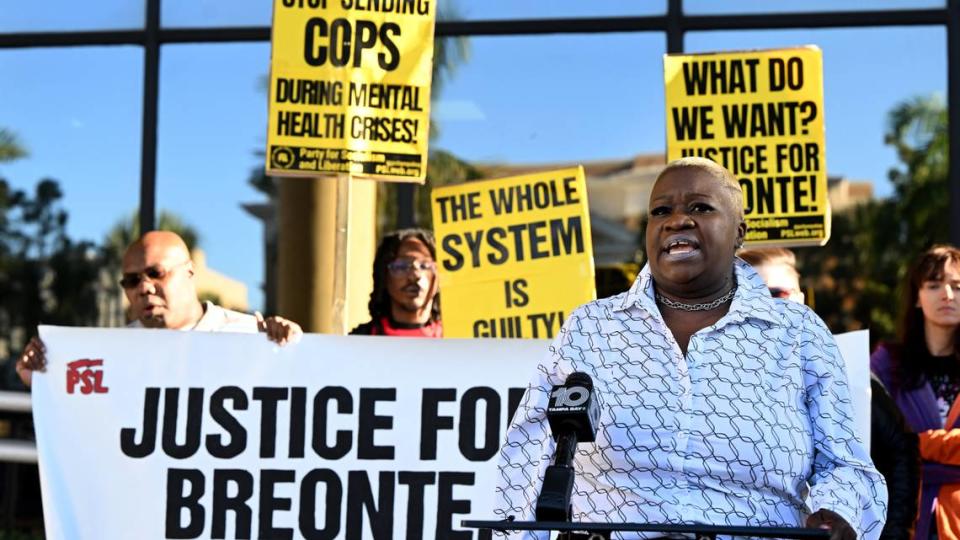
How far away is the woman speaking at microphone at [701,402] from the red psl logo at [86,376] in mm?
2481

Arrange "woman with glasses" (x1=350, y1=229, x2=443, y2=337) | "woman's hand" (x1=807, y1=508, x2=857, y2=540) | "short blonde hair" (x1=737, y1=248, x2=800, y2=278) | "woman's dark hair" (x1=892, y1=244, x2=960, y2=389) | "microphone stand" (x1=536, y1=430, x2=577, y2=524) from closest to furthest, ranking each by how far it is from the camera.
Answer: "microphone stand" (x1=536, y1=430, x2=577, y2=524) → "woman's hand" (x1=807, y1=508, x2=857, y2=540) → "short blonde hair" (x1=737, y1=248, x2=800, y2=278) → "woman's dark hair" (x1=892, y1=244, x2=960, y2=389) → "woman with glasses" (x1=350, y1=229, x2=443, y2=337)

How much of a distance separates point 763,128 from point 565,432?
3.14m

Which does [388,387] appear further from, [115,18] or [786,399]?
[115,18]

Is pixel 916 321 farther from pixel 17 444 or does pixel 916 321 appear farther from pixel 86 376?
pixel 17 444

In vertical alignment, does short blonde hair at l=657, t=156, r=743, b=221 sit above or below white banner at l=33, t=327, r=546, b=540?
above

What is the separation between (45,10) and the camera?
806 cm

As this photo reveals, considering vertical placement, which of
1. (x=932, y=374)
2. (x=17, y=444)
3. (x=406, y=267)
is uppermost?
(x=406, y=267)

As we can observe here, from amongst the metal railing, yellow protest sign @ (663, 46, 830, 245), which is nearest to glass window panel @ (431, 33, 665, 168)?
yellow protest sign @ (663, 46, 830, 245)

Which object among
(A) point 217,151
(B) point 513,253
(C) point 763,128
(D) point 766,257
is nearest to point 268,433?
(B) point 513,253

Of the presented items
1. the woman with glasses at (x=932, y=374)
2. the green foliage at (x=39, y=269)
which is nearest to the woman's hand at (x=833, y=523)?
the woman with glasses at (x=932, y=374)

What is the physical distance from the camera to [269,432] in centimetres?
493

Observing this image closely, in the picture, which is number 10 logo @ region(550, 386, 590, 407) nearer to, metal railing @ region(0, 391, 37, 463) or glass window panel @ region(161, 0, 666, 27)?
metal railing @ region(0, 391, 37, 463)

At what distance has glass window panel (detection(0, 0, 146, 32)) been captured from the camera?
796 centimetres

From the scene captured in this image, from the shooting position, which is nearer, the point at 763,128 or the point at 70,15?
the point at 763,128
